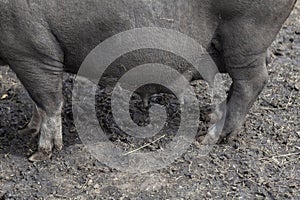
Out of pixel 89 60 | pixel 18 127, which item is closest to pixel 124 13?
pixel 89 60

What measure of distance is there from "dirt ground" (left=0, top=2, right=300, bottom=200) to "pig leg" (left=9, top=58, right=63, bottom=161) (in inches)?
4.1

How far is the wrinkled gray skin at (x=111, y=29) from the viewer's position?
154 inches

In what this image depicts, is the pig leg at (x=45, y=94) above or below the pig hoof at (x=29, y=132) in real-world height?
above

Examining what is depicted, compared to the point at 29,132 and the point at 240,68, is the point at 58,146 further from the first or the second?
the point at 240,68

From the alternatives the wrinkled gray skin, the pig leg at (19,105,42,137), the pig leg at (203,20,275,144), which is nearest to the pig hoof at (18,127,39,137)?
the pig leg at (19,105,42,137)

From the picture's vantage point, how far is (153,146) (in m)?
4.49

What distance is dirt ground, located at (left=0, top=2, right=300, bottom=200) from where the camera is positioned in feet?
13.3

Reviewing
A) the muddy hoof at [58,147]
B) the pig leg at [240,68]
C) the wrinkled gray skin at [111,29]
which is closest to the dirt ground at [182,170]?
the muddy hoof at [58,147]

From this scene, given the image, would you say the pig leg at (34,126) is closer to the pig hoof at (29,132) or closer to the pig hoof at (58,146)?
the pig hoof at (29,132)

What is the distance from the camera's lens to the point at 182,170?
13.9ft

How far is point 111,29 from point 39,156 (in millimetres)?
1075

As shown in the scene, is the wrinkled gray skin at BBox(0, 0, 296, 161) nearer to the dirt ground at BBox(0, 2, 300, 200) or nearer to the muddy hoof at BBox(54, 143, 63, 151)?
the muddy hoof at BBox(54, 143, 63, 151)

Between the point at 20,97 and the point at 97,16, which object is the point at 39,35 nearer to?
the point at 97,16

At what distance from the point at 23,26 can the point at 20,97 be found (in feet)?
4.36
